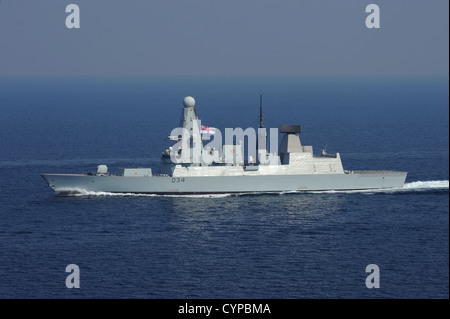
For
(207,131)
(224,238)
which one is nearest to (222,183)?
(207,131)

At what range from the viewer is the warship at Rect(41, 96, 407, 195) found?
58.3 metres

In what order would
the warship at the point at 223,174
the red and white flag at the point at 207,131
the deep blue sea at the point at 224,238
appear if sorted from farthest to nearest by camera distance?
the red and white flag at the point at 207,131 → the warship at the point at 223,174 → the deep blue sea at the point at 224,238

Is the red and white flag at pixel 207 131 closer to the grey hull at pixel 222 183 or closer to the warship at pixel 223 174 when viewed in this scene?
the warship at pixel 223 174

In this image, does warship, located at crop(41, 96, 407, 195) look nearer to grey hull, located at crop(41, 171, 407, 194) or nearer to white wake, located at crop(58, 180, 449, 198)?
grey hull, located at crop(41, 171, 407, 194)

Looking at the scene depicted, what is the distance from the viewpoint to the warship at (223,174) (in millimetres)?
58312

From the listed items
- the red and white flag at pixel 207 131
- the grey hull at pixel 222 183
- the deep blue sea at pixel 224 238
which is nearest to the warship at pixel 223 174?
the grey hull at pixel 222 183

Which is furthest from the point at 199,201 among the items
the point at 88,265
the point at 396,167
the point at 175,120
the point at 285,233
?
the point at 175,120

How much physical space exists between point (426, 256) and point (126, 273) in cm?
1533

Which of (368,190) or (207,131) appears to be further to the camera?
(207,131)

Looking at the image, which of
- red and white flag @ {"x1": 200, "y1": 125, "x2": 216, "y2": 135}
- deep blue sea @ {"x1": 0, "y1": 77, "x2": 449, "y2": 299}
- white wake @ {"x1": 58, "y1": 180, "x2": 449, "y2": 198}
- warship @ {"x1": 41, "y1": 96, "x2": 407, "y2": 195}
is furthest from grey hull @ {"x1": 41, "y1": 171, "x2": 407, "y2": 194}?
red and white flag @ {"x1": 200, "y1": 125, "x2": 216, "y2": 135}

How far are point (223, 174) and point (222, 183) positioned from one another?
663mm

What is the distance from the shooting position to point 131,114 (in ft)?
470

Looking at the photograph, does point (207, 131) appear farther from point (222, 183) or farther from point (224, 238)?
point (224, 238)

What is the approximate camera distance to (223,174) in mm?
59250
